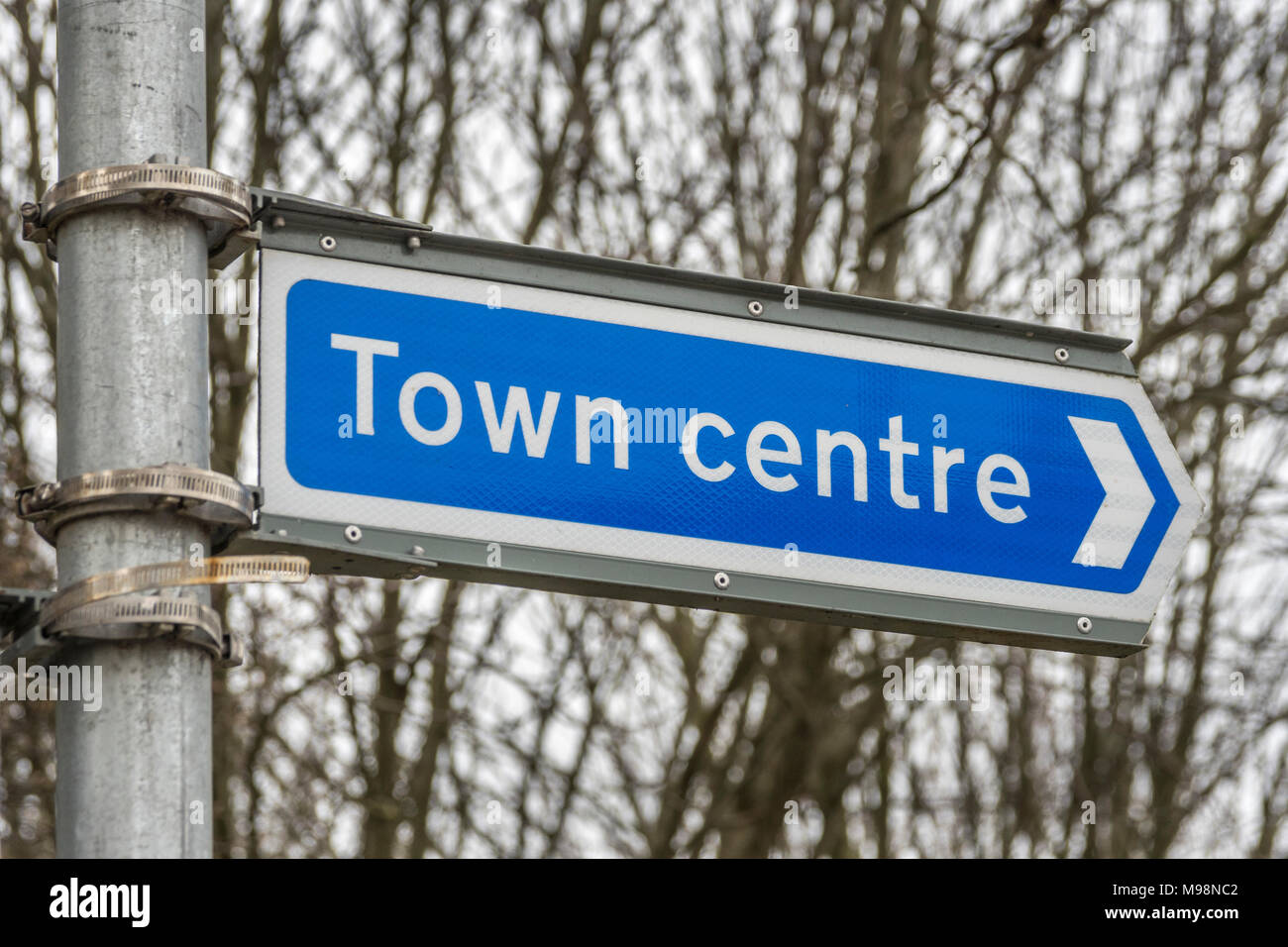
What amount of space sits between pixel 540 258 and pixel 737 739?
7.02m

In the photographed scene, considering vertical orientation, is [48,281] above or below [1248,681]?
above

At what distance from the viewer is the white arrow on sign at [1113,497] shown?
9.02 ft

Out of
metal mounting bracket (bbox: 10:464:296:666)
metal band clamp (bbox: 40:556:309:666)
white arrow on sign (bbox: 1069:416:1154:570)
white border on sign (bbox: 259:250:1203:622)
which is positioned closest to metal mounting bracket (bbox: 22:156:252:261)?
white border on sign (bbox: 259:250:1203:622)

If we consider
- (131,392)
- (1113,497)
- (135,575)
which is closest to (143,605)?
(135,575)

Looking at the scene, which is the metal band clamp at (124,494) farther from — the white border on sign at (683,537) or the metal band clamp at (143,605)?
the white border on sign at (683,537)

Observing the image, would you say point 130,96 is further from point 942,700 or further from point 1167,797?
point 1167,797

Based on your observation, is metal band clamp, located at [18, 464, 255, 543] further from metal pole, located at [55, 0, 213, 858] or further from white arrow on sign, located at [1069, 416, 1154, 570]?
white arrow on sign, located at [1069, 416, 1154, 570]

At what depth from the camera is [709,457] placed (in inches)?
99.6

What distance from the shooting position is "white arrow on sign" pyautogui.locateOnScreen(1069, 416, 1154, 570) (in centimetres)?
275

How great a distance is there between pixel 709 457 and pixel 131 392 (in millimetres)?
817
